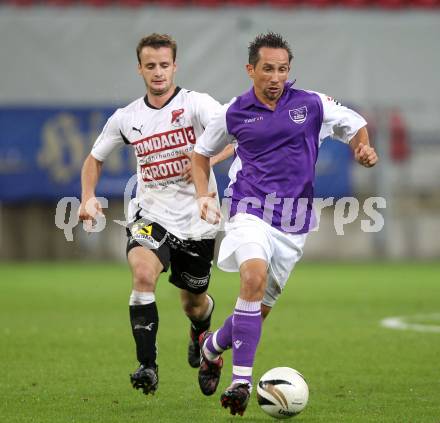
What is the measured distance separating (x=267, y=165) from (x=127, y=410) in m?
1.61

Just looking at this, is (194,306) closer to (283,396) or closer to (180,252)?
(180,252)

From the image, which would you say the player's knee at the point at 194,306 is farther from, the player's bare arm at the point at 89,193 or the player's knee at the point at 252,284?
the player's knee at the point at 252,284

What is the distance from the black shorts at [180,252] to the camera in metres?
7.18

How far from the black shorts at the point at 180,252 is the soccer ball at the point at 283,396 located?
4.85 feet

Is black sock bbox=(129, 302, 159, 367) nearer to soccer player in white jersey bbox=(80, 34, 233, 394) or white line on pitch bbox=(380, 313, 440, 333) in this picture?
soccer player in white jersey bbox=(80, 34, 233, 394)

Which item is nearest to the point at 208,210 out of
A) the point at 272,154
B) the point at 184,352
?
the point at 272,154

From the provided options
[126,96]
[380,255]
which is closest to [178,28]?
[126,96]

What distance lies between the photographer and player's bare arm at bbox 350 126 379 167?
6309 millimetres

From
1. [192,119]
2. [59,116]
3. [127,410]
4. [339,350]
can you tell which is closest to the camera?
[127,410]

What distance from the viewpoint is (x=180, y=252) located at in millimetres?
7523

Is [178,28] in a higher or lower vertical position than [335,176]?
higher

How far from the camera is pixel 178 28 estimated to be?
20.2 metres

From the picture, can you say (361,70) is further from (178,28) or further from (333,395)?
(333,395)

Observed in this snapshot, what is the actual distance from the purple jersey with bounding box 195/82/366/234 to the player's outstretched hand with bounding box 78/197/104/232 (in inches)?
31.4
